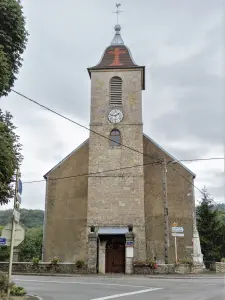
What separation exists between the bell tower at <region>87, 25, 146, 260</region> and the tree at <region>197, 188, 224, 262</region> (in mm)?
9804

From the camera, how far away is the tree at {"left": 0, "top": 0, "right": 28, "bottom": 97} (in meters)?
13.6

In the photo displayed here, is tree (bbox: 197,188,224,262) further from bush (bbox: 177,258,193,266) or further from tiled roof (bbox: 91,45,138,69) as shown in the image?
tiled roof (bbox: 91,45,138,69)

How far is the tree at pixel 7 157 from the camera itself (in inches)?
471

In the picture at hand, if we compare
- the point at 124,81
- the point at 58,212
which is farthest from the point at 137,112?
the point at 58,212

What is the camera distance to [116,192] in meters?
28.0

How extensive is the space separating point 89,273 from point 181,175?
9.50 metres

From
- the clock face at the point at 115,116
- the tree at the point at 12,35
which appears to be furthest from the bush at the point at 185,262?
the tree at the point at 12,35

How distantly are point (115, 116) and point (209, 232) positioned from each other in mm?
13759

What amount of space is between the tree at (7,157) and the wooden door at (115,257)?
15671 millimetres

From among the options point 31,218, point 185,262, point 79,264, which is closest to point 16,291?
point 79,264

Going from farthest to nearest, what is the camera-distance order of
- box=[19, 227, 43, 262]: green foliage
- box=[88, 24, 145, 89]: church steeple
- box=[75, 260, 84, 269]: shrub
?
box=[19, 227, 43, 262]: green foliage → box=[88, 24, 145, 89]: church steeple → box=[75, 260, 84, 269]: shrub

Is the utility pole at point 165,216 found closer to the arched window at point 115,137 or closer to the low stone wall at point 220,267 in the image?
the arched window at point 115,137

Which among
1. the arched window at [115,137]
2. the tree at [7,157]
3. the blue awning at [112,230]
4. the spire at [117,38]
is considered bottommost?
the blue awning at [112,230]

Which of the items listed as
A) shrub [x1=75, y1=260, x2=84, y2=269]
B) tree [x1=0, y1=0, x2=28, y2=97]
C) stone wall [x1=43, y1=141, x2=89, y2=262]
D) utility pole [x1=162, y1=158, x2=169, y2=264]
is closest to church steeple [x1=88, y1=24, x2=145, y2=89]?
stone wall [x1=43, y1=141, x2=89, y2=262]
